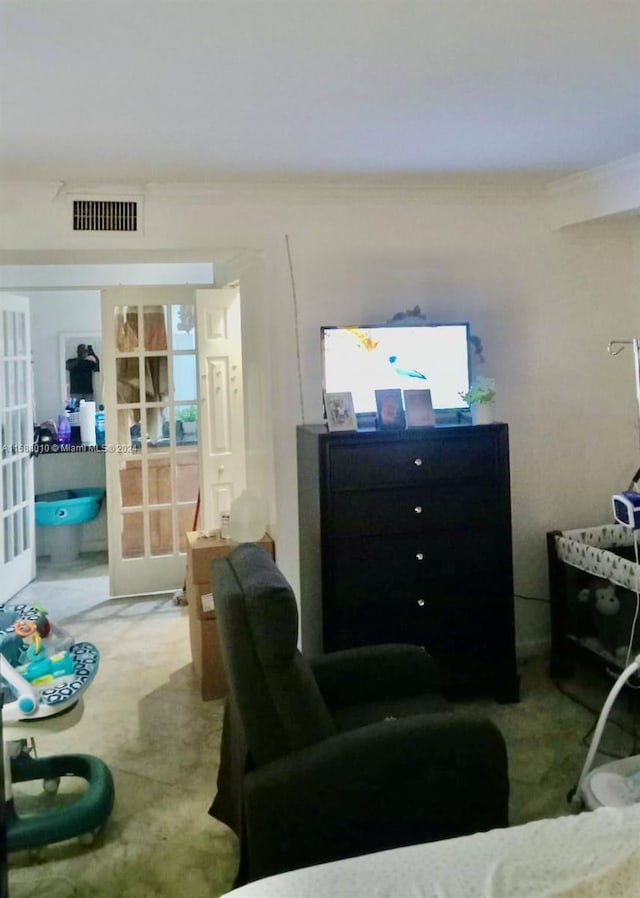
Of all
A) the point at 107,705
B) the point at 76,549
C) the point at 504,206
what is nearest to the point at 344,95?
the point at 504,206

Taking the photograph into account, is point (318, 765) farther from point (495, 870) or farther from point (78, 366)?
point (78, 366)

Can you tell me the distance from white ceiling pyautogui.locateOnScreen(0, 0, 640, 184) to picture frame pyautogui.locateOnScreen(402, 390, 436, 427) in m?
0.96

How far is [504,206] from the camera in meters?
3.68

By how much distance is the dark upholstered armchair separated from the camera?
1.88m

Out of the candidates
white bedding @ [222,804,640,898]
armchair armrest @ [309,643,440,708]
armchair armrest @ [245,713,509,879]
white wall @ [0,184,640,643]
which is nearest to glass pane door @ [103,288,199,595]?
white wall @ [0,184,640,643]

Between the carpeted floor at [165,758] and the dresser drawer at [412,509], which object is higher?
the dresser drawer at [412,509]

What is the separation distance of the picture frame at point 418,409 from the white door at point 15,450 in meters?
2.82

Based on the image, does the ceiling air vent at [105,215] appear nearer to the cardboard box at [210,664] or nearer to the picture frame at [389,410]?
the picture frame at [389,410]

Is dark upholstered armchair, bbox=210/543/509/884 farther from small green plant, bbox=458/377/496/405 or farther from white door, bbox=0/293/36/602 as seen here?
white door, bbox=0/293/36/602

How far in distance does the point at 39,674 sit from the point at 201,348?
8.19ft

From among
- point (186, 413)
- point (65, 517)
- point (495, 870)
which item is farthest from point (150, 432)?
point (495, 870)

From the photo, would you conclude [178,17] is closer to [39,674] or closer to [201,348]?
[39,674]

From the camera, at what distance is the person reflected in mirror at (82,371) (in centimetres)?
604

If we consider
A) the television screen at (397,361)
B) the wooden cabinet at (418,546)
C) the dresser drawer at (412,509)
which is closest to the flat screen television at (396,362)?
the television screen at (397,361)
